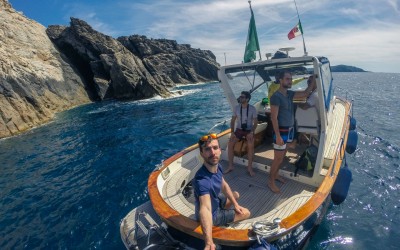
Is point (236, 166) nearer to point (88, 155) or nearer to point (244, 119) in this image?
point (244, 119)

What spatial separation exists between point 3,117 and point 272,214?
22347mm

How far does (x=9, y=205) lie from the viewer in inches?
327

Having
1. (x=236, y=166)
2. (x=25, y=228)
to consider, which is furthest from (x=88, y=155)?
(x=236, y=166)

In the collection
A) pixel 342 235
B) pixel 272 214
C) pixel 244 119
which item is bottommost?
pixel 342 235

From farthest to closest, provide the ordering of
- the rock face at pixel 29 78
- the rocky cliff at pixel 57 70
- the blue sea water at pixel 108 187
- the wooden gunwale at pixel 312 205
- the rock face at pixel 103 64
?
the rock face at pixel 103 64 → the rocky cliff at pixel 57 70 → the rock face at pixel 29 78 → the blue sea water at pixel 108 187 → the wooden gunwale at pixel 312 205

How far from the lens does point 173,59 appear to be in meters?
75.6

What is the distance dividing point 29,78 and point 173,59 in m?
50.7

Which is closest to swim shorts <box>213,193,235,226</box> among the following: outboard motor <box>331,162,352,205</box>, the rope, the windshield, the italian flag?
the rope

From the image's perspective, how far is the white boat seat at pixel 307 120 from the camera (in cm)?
630

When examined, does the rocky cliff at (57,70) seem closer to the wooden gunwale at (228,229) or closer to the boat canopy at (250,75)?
the boat canopy at (250,75)

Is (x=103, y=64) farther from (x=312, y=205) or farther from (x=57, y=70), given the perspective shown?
(x=312, y=205)

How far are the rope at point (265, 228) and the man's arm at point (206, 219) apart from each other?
2.88 ft

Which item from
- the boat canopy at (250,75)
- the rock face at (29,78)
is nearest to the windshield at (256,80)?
the boat canopy at (250,75)

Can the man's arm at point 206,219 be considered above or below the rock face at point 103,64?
below
